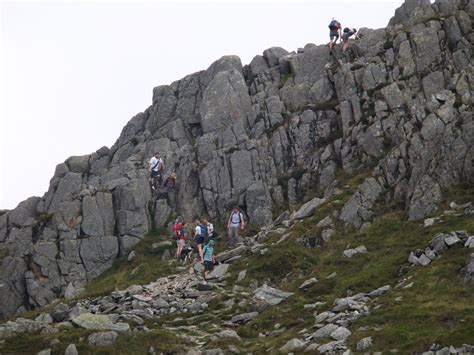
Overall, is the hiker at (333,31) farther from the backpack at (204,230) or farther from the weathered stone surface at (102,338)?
the weathered stone surface at (102,338)

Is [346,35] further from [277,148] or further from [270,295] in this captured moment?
[270,295]

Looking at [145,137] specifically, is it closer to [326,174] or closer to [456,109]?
[326,174]

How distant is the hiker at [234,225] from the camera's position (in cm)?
5134

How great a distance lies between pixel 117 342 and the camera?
30.7 m

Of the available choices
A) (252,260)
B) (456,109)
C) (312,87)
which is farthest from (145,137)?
(456,109)

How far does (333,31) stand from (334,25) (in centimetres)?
81

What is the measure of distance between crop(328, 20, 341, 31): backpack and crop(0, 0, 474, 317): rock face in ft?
9.53

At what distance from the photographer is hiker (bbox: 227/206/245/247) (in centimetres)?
5134

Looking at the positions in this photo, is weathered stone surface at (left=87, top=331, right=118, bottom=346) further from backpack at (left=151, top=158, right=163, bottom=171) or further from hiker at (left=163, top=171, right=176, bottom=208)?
backpack at (left=151, top=158, right=163, bottom=171)

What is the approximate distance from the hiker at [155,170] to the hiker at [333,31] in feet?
77.5

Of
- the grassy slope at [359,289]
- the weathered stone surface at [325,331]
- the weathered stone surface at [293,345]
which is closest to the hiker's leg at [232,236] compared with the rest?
the grassy slope at [359,289]

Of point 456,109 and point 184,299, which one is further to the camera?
point 456,109

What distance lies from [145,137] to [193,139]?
29.0ft

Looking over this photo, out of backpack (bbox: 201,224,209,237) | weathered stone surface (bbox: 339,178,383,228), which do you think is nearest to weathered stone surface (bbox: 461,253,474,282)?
weathered stone surface (bbox: 339,178,383,228)
